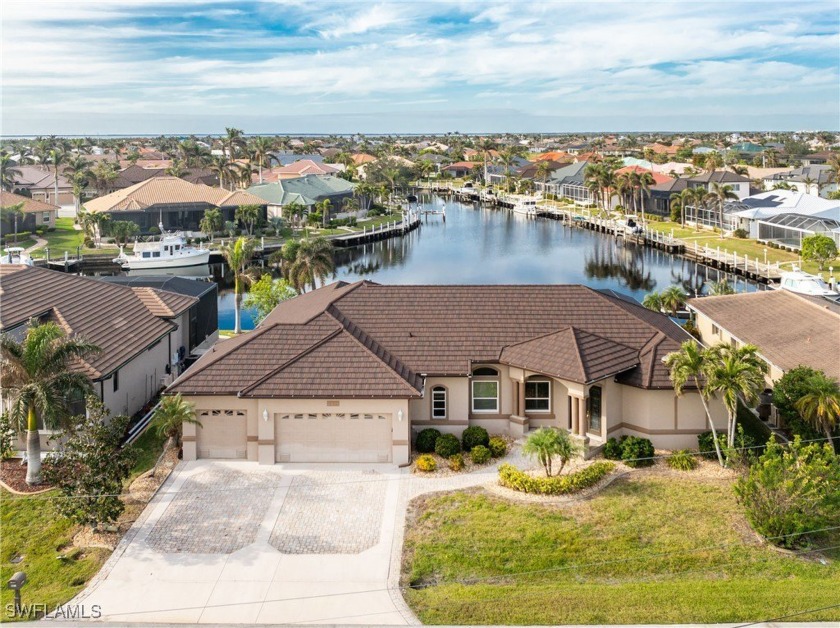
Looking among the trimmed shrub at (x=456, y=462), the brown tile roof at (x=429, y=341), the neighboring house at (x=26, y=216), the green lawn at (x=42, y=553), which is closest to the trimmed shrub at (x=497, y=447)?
the trimmed shrub at (x=456, y=462)

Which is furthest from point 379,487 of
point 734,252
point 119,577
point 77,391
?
point 734,252

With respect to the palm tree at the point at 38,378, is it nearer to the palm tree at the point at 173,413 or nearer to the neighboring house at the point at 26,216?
the palm tree at the point at 173,413

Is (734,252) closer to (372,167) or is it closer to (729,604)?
(729,604)

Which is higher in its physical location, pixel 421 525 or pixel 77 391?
pixel 77 391

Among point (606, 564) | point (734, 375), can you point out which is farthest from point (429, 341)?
point (606, 564)

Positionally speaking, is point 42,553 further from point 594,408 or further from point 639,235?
point 639,235
